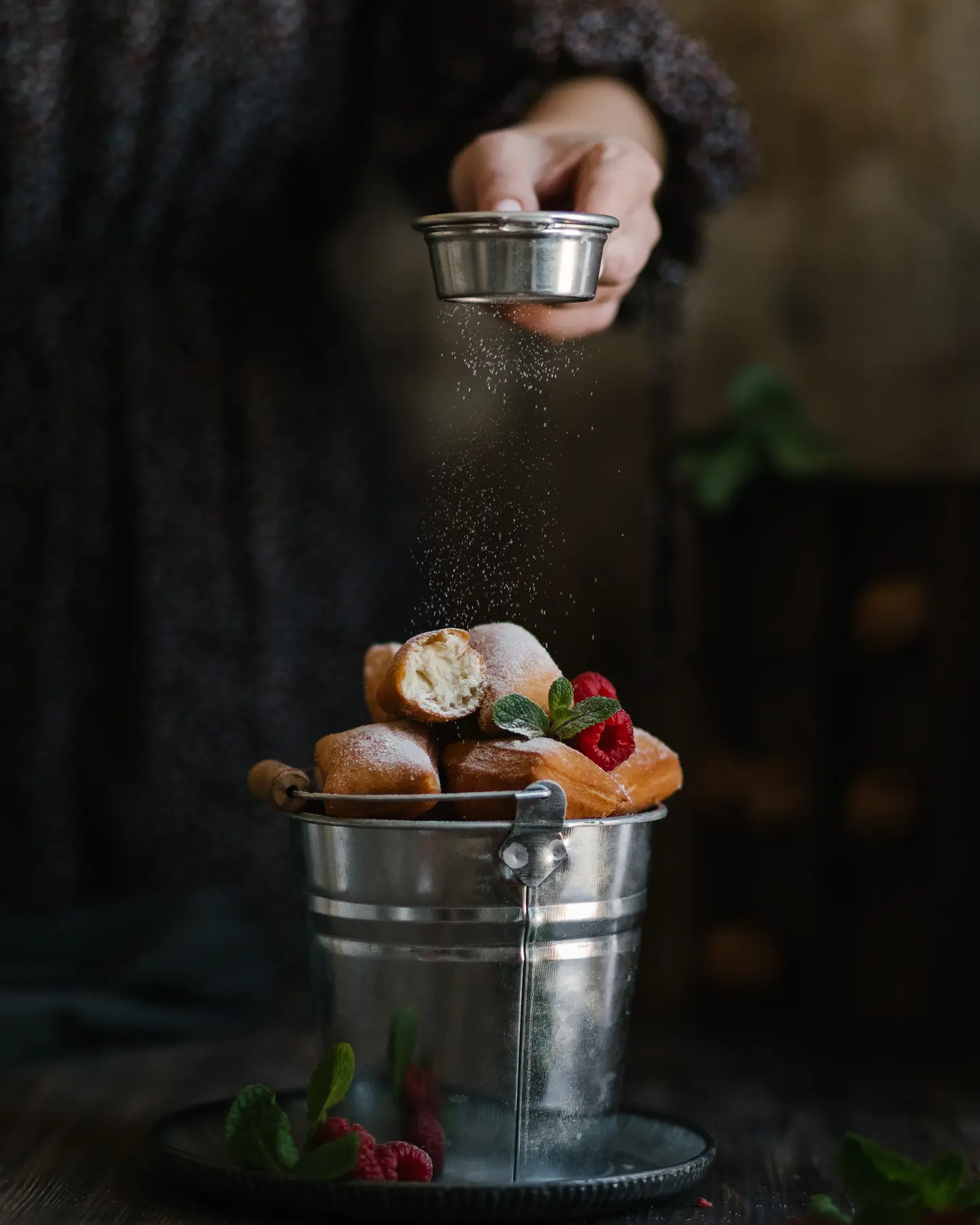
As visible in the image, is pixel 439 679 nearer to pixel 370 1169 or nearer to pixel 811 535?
pixel 370 1169

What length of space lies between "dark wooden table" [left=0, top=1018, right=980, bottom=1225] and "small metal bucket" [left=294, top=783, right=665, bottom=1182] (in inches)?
3.2

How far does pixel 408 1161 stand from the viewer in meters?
0.85

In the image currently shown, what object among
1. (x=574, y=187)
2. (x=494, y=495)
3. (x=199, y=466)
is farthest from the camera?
(x=199, y=466)

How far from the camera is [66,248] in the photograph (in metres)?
1.47

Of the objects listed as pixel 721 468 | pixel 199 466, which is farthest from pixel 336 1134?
pixel 721 468

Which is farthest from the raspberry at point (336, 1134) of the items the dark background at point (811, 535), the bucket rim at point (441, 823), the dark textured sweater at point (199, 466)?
the dark background at point (811, 535)

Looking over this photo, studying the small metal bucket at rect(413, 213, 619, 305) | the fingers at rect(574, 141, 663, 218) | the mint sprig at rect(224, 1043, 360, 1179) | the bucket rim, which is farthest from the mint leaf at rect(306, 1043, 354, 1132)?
the fingers at rect(574, 141, 663, 218)

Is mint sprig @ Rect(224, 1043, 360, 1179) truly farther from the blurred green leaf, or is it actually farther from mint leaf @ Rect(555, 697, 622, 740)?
the blurred green leaf

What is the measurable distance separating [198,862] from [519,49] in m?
0.82

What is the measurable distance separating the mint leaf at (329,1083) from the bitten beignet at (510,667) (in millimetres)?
199

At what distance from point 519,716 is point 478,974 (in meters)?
0.15

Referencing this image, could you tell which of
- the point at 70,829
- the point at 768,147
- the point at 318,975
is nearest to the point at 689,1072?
the point at 318,975

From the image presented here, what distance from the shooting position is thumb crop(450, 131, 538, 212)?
39.5 inches

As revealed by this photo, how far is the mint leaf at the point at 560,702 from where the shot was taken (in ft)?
2.98
